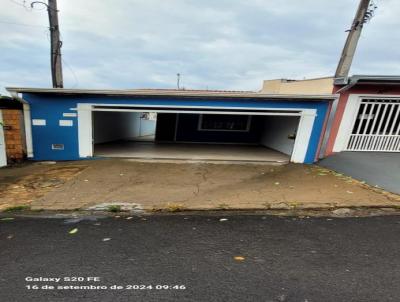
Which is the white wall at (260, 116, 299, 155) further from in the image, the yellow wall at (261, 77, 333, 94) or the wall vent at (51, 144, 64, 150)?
the wall vent at (51, 144, 64, 150)

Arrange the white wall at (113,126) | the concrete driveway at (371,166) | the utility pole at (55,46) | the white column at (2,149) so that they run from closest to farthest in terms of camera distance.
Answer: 1. the concrete driveway at (371,166)
2. the white column at (2,149)
3. the utility pole at (55,46)
4. the white wall at (113,126)

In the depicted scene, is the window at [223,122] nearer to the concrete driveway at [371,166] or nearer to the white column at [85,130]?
the concrete driveway at [371,166]

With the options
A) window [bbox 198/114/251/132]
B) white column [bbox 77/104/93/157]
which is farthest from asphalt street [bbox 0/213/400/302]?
window [bbox 198/114/251/132]

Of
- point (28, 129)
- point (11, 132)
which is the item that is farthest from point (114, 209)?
point (11, 132)

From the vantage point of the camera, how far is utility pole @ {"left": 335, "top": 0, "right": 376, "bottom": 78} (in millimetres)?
Answer: 8291

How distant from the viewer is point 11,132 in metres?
7.57

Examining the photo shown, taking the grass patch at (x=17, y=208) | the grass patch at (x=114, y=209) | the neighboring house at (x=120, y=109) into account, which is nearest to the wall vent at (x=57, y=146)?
the neighboring house at (x=120, y=109)

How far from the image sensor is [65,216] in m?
4.30

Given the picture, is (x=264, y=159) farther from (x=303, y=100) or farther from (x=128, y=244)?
(x=128, y=244)

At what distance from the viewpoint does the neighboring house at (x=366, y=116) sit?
7.66 m

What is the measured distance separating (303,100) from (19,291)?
810 cm

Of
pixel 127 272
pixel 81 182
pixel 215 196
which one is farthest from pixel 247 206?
pixel 81 182

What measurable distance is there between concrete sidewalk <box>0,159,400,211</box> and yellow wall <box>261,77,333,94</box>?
285 cm

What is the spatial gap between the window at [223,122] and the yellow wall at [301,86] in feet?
7.57
